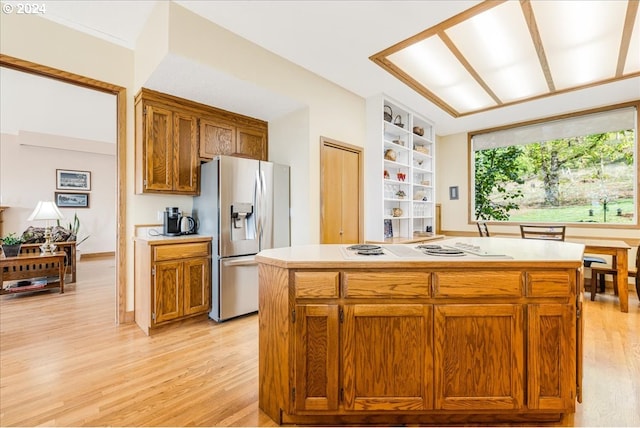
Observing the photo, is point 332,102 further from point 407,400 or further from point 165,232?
point 407,400

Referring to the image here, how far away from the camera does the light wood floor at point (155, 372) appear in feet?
5.48

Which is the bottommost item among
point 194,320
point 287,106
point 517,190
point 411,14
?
point 194,320

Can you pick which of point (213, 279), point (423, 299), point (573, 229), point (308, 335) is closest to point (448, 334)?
point (423, 299)

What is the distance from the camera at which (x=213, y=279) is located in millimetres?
3162

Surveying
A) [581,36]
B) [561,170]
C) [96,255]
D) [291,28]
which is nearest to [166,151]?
[291,28]

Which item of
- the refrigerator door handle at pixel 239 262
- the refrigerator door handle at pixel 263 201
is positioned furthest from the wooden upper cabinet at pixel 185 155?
the refrigerator door handle at pixel 239 262

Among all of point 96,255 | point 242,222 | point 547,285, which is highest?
point 242,222

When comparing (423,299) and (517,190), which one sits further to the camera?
(517,190)

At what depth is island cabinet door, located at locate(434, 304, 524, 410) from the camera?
1.52 meters

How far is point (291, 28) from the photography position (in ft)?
8.84

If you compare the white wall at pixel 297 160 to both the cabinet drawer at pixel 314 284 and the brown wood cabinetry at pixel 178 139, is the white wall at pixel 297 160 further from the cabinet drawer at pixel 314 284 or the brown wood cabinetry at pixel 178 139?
the cabinet drawer at pixel 314 284

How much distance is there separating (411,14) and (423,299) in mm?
2324

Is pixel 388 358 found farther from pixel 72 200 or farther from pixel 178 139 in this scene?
pixel 72 200

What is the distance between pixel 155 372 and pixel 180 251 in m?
1.14
